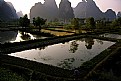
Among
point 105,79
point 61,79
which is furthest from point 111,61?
point 61,79

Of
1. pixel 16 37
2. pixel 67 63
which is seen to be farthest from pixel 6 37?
pixel 67 63

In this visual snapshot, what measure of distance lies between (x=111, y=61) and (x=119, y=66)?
2.12m

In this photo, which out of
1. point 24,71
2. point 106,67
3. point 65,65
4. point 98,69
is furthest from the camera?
point 65,65

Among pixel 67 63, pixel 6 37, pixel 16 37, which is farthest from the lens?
pixel 16 37

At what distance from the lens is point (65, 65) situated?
27766 mm

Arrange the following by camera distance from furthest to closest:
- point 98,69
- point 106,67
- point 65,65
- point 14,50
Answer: point 14,50 → point 65,65 → point 106,67 → point 98,69

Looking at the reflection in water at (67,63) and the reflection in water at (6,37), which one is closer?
the reflection in water at (67,63)

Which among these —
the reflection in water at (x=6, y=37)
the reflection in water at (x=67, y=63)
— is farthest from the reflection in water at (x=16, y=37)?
the reflection in water at (x=67, y=63)

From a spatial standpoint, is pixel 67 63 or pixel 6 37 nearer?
pixel 67 63

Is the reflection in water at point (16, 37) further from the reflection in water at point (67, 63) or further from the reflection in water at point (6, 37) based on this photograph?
the reflection in water at point (67, 63)

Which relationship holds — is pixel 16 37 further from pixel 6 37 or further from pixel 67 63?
pixel 67 63

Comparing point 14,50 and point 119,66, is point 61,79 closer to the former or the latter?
point 119,66

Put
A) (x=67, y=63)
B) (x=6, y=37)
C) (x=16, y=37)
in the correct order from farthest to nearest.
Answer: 1. (x=16, y=37)
2. (x=6, y=37)
3. (x=67, y=63)

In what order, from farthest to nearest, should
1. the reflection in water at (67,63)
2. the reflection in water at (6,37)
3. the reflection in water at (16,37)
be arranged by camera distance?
the reflection in water at (16,37) → the reflection in water at (6,37) → the reflection in water at (67,63)
